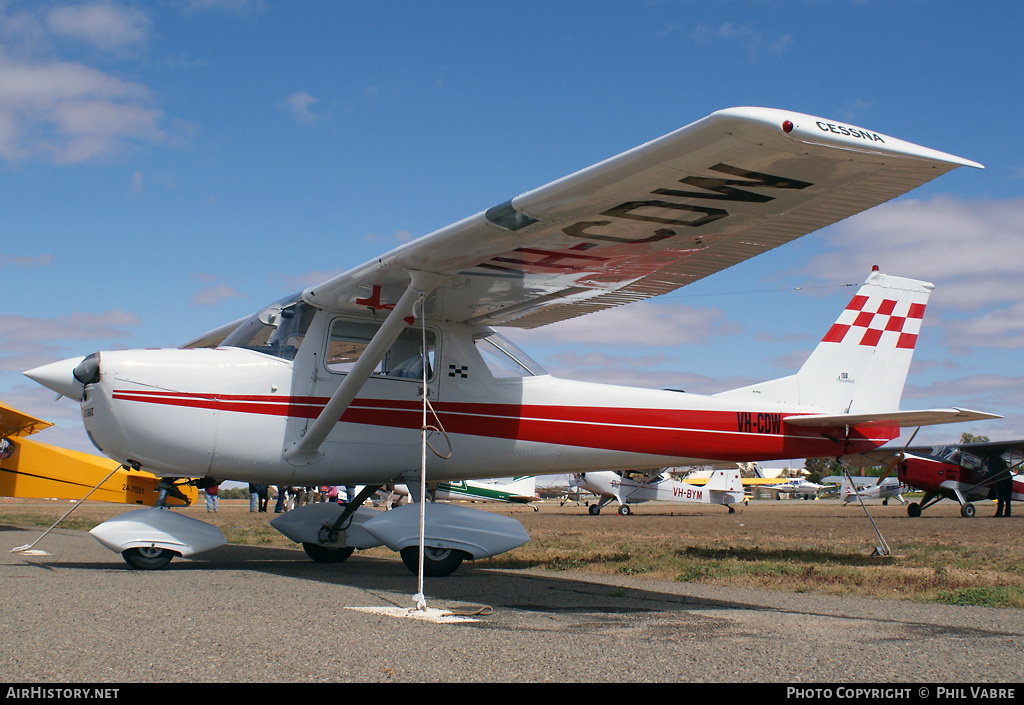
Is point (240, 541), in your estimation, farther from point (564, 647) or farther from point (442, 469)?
point (564, 647)

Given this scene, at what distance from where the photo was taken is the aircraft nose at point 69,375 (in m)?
6.81

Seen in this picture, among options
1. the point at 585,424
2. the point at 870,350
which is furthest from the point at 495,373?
the point at 870,350

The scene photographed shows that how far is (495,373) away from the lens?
27.0ft

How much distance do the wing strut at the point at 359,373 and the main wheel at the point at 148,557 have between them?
58.9 inches

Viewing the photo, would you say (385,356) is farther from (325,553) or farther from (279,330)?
(325,553)

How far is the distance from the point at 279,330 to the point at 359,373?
1257 mm

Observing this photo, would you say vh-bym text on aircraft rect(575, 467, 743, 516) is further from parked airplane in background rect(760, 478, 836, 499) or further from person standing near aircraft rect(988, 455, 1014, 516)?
parked airplane in background rect(760, 478, 836, 499)

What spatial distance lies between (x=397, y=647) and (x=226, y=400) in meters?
4.13

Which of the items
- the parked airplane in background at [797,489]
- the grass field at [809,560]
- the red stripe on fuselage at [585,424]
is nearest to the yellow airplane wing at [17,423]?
the grass field at [809,560]

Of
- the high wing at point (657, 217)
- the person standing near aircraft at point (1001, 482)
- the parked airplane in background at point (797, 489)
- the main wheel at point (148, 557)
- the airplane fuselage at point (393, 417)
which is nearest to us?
the high wing at point (657, 217)

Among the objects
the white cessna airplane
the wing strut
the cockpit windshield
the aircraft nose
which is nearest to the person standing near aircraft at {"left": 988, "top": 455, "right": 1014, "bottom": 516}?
the white cessna airplane

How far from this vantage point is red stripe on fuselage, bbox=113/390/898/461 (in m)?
7.31

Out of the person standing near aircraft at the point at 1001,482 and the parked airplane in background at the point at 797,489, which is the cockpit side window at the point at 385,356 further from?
the parked airplane in background at the point at 797,489

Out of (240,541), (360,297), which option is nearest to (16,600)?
(360,297)
